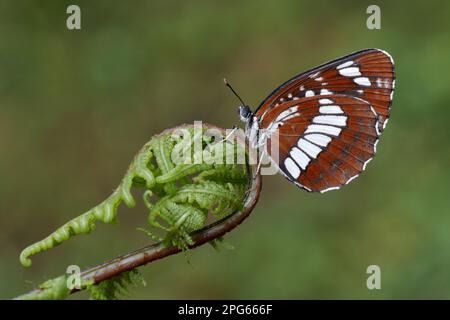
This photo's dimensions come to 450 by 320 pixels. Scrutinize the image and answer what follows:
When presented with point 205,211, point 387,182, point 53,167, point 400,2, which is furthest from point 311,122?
point 400,2

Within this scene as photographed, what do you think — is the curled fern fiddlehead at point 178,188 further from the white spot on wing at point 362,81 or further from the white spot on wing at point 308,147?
the white spot on wing at point 362,81

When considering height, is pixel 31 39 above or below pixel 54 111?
above

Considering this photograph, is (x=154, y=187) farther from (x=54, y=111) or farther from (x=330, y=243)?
(x=54, y=111)

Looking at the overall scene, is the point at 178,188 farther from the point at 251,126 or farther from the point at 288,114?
the point at 288,114

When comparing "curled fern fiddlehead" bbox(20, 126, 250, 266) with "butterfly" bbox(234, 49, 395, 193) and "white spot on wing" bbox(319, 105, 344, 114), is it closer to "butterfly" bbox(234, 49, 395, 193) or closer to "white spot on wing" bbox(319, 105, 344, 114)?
"butterfly" bbox(234, 49, 395, 193)

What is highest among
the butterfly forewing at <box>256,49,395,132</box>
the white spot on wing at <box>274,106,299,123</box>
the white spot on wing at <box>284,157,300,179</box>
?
the butterfly forewing at <box>256,49,395,132</box>

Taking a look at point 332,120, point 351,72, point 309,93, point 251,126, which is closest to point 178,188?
point 251,126

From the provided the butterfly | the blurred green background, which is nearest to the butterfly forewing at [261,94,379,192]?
the butterfly
